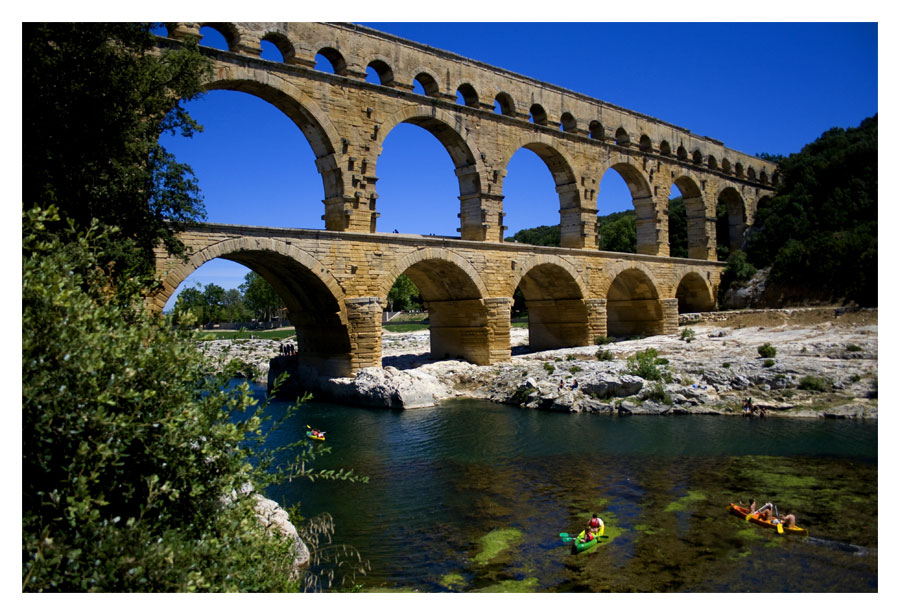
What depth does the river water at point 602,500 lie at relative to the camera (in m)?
7.52

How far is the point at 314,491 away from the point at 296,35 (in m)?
13.4

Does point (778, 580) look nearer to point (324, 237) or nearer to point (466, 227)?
point (324, 237)

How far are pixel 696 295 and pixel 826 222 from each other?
786 centimetres

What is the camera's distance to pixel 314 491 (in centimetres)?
1094

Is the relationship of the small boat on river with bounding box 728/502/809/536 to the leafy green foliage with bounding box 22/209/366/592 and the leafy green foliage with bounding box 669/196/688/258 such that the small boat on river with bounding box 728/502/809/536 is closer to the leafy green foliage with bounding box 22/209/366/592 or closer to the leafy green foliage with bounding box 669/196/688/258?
the leafy green foliage with bounding box 22/209/366/592

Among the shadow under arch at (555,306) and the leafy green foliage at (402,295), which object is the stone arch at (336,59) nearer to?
the shadow under arch at (555,306)

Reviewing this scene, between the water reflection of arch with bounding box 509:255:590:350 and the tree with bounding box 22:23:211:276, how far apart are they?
15.2 m

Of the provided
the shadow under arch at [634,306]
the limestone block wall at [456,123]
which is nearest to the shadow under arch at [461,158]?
the limestone block wall at [456,123]

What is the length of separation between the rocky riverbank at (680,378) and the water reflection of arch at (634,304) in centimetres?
473

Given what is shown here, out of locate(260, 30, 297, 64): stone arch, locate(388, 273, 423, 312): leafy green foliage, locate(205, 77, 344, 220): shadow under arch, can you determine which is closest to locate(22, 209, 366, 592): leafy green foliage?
locate(205, 77, 344, 220): shadow under arch

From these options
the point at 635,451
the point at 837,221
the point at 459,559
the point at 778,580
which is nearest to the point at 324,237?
the point at 635,451

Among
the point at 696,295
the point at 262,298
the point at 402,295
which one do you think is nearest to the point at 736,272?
the point at 696,295

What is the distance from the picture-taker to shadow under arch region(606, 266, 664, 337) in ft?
95.6

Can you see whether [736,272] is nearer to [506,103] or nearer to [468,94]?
[506,103]
